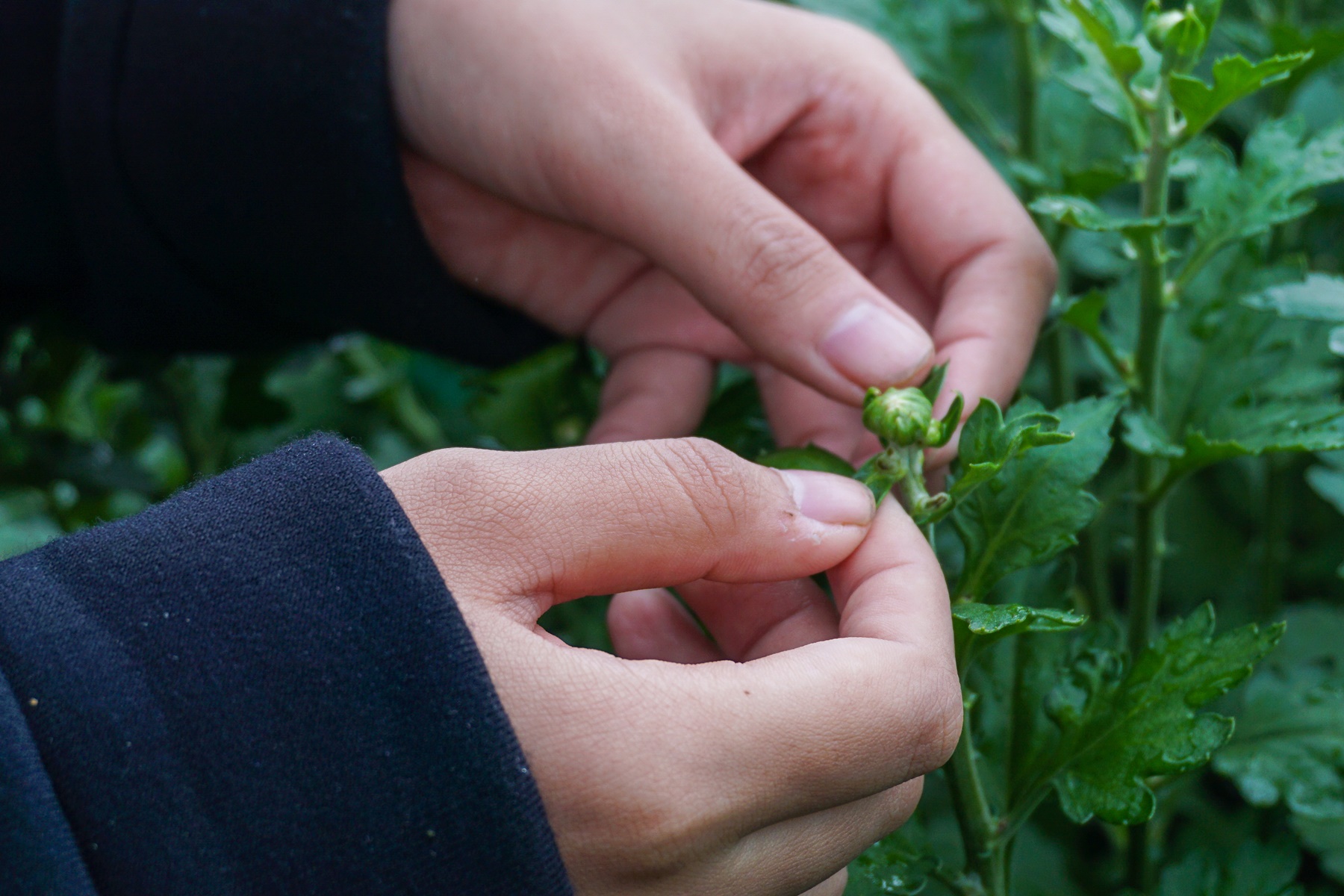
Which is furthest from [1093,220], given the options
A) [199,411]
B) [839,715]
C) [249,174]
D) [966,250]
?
[199,411]

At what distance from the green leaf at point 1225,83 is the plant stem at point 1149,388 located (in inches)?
1.0

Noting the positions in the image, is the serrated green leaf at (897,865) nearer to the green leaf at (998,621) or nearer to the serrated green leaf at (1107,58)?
the green leaf at (998,621)

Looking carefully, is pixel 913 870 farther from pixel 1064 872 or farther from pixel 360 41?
pixel 360 41

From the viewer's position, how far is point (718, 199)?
45.5 inches

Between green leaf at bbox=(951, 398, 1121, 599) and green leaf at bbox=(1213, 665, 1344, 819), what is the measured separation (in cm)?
37

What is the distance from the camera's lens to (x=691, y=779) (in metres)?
0.76

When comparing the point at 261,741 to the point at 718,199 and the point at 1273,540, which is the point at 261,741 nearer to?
the point at 718,199

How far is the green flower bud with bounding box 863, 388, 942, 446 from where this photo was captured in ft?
3.16

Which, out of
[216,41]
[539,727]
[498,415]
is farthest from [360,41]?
[539,727]

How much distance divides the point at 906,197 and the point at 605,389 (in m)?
0.45

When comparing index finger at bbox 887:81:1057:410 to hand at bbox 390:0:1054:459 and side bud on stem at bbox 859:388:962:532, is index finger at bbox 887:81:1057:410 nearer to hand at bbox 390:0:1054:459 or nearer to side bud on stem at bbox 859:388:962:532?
hand at bbox 390:0:1054:459

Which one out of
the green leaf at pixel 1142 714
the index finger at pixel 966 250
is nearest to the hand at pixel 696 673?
the green leaf at pixel 1142 714

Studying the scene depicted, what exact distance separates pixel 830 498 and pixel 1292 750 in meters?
0.60

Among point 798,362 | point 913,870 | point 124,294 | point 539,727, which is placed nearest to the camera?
point 539,727
